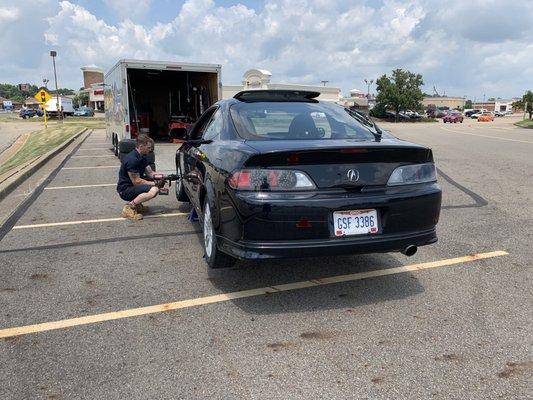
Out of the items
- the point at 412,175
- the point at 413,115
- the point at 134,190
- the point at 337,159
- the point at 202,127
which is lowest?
the point at 134,190

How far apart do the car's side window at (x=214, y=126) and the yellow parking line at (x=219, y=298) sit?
5.07ft

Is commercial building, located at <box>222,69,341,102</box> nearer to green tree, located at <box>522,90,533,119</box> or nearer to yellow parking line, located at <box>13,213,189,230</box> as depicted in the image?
yellow parking line, located at <box>13,213,189,230</box>

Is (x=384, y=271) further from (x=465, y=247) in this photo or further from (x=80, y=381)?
(x=80, y=381)

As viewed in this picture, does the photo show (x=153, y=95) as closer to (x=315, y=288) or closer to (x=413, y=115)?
(x=315, y=288)

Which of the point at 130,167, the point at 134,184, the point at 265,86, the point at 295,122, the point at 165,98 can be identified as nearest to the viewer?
the point at 295,122

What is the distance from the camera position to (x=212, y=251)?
3.94m

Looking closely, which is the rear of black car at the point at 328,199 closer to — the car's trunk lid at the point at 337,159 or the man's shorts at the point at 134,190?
the car's trunk lid at the point at 337,159

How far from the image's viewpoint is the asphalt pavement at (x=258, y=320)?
265 cm

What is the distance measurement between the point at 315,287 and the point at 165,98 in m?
16.5

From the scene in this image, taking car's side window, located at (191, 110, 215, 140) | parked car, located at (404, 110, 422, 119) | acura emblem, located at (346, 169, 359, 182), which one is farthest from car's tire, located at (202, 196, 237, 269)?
parked car, located at (404, 110, 422, 119)

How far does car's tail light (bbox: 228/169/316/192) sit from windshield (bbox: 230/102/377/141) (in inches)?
23.8

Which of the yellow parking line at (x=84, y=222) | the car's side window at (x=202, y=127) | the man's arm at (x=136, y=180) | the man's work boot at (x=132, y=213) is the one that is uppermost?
the car's side window at (x=202, y=127)

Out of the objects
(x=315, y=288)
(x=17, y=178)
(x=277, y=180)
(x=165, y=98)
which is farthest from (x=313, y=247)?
(x=165, y=98)

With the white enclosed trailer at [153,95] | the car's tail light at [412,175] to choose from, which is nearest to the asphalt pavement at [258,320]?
the car's tail light at [412,175]
